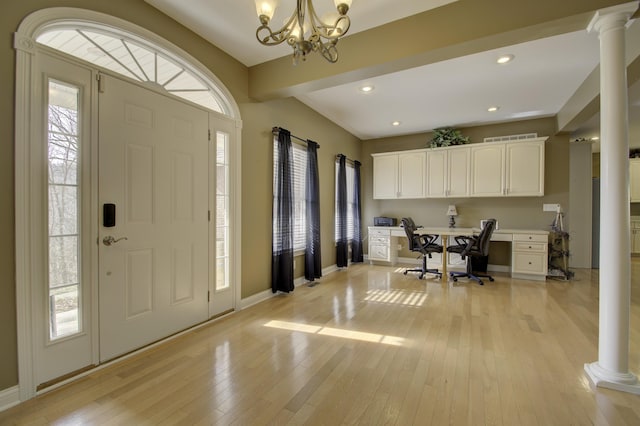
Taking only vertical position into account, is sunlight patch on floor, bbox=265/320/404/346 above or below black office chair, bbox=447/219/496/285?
below

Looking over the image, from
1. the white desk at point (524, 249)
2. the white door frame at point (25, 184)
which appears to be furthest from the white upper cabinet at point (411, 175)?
the white door frame at point (25, 184)

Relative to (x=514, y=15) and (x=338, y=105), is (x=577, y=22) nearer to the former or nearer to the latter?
(x=514, y=15)

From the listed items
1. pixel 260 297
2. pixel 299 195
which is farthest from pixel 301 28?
pixel 260 297

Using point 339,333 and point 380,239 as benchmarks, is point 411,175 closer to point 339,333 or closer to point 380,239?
point 380,239

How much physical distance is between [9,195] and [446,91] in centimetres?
464

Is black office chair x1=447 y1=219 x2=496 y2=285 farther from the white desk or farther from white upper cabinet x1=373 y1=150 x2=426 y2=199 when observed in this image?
white upper cabinet x1=373 y1=150 x2=426 y2=199

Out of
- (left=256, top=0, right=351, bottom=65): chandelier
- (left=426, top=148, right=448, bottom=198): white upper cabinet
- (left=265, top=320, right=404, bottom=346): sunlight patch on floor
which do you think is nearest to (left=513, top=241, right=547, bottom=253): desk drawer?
(left=426, top=148, right=448, bottom=198): white upper cabinet

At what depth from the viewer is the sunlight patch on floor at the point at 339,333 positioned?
2.59 meters

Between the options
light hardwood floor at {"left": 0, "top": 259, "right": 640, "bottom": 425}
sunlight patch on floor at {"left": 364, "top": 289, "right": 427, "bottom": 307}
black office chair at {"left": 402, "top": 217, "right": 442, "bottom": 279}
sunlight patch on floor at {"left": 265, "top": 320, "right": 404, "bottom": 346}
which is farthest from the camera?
black office chair at {"left": 402, "top": 217, "right": 442, "bottom": 279}

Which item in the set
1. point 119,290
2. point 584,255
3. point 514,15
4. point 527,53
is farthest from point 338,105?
point 584,255

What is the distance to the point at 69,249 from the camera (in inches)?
78.4

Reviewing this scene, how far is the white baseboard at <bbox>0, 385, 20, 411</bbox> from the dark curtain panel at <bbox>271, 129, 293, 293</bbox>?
8.01ft

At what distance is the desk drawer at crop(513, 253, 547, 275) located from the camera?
4.75 meters

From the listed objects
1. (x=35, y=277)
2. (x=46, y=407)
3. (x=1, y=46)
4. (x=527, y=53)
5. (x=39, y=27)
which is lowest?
(x=46, y=407)
